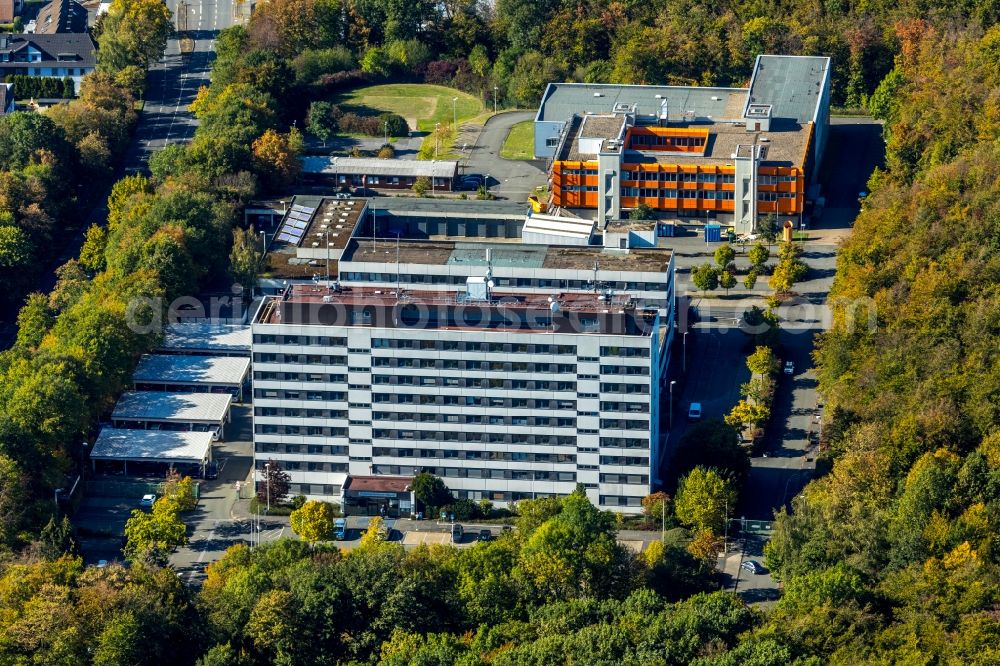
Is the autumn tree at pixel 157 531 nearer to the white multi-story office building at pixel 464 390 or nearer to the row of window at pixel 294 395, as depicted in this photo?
Result: the white multi-story office building at pixel 464 390

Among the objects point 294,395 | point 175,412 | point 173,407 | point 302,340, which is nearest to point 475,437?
point 294,395

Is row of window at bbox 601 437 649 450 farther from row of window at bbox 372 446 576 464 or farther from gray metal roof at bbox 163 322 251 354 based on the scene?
gray metal roof at bbox 163 322 251 354

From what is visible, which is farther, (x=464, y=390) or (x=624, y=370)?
(x=464, y=390)

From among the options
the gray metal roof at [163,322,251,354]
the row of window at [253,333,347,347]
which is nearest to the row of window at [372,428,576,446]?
the row of window at [253,333,347,347]

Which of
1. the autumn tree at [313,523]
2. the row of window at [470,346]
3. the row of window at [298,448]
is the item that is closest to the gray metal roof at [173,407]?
the row of window at [298,448]

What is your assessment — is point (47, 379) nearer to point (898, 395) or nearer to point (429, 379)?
point (429, 379)

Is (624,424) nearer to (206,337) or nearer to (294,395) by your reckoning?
(294,395)
